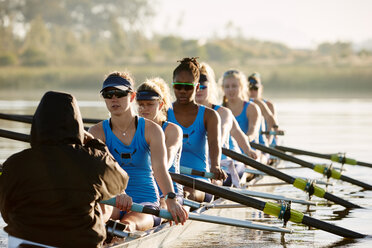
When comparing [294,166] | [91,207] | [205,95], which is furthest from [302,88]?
[91,207]

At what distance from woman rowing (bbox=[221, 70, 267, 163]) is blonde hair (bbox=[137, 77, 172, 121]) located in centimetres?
320

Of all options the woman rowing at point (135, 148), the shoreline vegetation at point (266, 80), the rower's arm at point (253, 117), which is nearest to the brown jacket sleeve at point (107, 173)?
the woman rowing at point (135, 148)

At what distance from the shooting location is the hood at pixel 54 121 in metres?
3.71

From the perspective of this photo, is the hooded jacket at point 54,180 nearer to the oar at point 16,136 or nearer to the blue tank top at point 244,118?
the oar at point 16,136

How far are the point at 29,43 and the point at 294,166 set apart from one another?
59745 mm

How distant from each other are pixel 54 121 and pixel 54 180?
31cm

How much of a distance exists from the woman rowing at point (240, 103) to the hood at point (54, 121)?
5875 mm

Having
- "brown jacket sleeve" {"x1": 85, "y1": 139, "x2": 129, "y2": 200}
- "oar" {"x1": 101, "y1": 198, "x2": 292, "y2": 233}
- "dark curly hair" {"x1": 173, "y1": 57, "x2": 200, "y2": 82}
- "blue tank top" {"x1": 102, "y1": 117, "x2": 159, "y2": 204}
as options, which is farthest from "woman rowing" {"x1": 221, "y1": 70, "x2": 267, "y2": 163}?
"brown jacket sleeve" {"x1": 85, "y1": 139, "x2": 129, "y2": 200}

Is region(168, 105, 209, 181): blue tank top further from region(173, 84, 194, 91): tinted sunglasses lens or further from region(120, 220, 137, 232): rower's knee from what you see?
region(120, 220, 137, 232): rower's knee

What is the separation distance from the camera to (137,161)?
5.25m

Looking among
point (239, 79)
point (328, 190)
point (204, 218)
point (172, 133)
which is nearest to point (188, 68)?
point (172, 133)

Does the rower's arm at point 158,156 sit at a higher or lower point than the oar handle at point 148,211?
higher

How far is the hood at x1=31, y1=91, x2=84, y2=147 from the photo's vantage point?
3713 mm

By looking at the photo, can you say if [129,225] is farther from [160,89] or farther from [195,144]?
[195,144]
